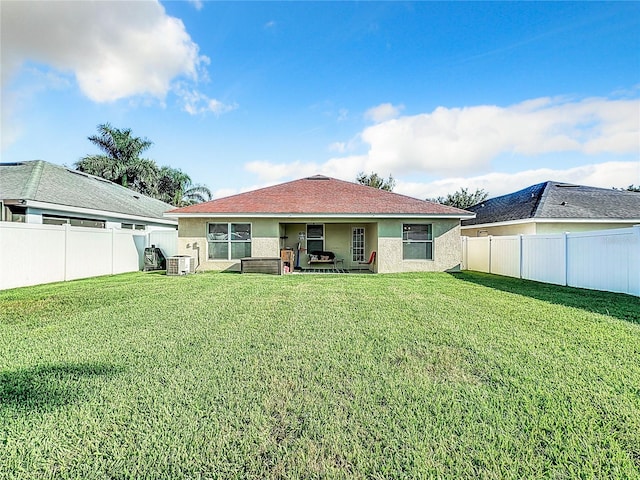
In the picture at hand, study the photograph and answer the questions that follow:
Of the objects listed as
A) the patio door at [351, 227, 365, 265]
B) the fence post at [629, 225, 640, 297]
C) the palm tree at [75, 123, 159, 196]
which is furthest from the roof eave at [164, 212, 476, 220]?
the palm tree at [75, 123, 159, 196]

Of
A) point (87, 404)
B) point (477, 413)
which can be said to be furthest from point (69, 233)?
point (477, 413)

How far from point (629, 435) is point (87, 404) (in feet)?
15.1

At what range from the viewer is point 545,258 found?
11367 millimetres

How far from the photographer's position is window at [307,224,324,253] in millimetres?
17391

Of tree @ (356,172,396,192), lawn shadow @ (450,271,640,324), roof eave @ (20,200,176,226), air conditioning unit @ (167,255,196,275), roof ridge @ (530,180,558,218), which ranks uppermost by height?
tree @ (356,172,396,192)

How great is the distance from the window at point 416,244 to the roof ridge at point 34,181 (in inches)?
580

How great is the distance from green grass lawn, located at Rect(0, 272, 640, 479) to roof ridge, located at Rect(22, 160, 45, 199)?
8.16 metres

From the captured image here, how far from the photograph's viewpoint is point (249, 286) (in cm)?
1027

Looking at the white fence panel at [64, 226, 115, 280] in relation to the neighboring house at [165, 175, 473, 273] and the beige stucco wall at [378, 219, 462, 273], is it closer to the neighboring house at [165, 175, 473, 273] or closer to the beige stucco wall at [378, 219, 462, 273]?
the neighboring house at [165, 175, 473, 273]

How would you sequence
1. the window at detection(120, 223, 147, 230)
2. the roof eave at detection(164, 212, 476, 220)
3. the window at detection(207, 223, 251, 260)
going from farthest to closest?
the window at detection(120, 223, 147, 230) → the window at detection(207, 223, 251, 260) → the roof eave at detection(164, 212, 476, 220)

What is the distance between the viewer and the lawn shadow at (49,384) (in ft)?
10.4

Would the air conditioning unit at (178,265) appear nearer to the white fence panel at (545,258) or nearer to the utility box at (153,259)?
the utility box at (153,259)

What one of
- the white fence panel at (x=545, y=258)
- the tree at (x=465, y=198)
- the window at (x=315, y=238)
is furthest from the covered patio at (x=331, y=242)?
the tree at (x=465, y=198)

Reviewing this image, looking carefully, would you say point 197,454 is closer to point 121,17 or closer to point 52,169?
point 121,17
